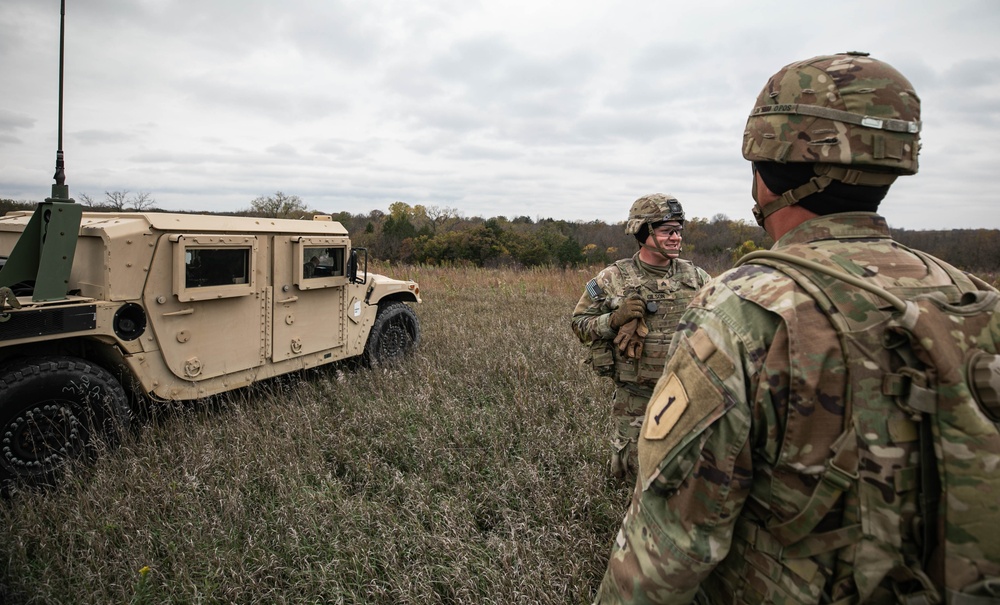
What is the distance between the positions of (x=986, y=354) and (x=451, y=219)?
32.5 meters

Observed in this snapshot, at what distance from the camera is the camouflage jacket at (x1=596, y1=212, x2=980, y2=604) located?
3.45ft

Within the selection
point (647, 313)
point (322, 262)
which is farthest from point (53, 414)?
point (647, 313)

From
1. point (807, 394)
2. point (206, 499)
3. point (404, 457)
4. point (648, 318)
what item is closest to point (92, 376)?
point (206, 499)

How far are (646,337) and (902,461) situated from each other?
2.06 metres

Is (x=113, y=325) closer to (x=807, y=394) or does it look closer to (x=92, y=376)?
(x=92, y=376)

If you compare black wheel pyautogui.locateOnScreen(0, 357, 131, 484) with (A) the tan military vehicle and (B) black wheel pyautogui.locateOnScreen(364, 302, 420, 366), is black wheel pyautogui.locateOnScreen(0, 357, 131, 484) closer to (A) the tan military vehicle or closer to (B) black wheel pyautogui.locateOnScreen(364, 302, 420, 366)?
(A) the tan military vehicle

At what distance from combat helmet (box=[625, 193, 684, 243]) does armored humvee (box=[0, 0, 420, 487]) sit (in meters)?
3.21

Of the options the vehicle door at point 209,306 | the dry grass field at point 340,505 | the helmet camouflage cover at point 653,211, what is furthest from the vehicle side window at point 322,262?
the helmet camouflage cover at point 653,211

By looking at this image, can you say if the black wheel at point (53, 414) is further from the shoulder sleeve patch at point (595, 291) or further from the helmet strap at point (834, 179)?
the helmet strap at point (834, 179)

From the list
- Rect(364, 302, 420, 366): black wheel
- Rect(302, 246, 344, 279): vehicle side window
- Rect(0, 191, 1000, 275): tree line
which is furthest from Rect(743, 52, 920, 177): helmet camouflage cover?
Rect(0, 191, 1000, 275): tree line

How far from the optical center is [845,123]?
116cm

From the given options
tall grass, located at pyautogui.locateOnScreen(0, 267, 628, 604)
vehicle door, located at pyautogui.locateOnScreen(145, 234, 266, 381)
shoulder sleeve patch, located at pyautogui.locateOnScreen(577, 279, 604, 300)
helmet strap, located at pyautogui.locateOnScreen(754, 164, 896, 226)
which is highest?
helmet strap, located at pyautogui.locateOnScreen(754, 164, 896, 226)

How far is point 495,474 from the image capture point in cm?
363

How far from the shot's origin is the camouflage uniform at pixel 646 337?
3059mm
